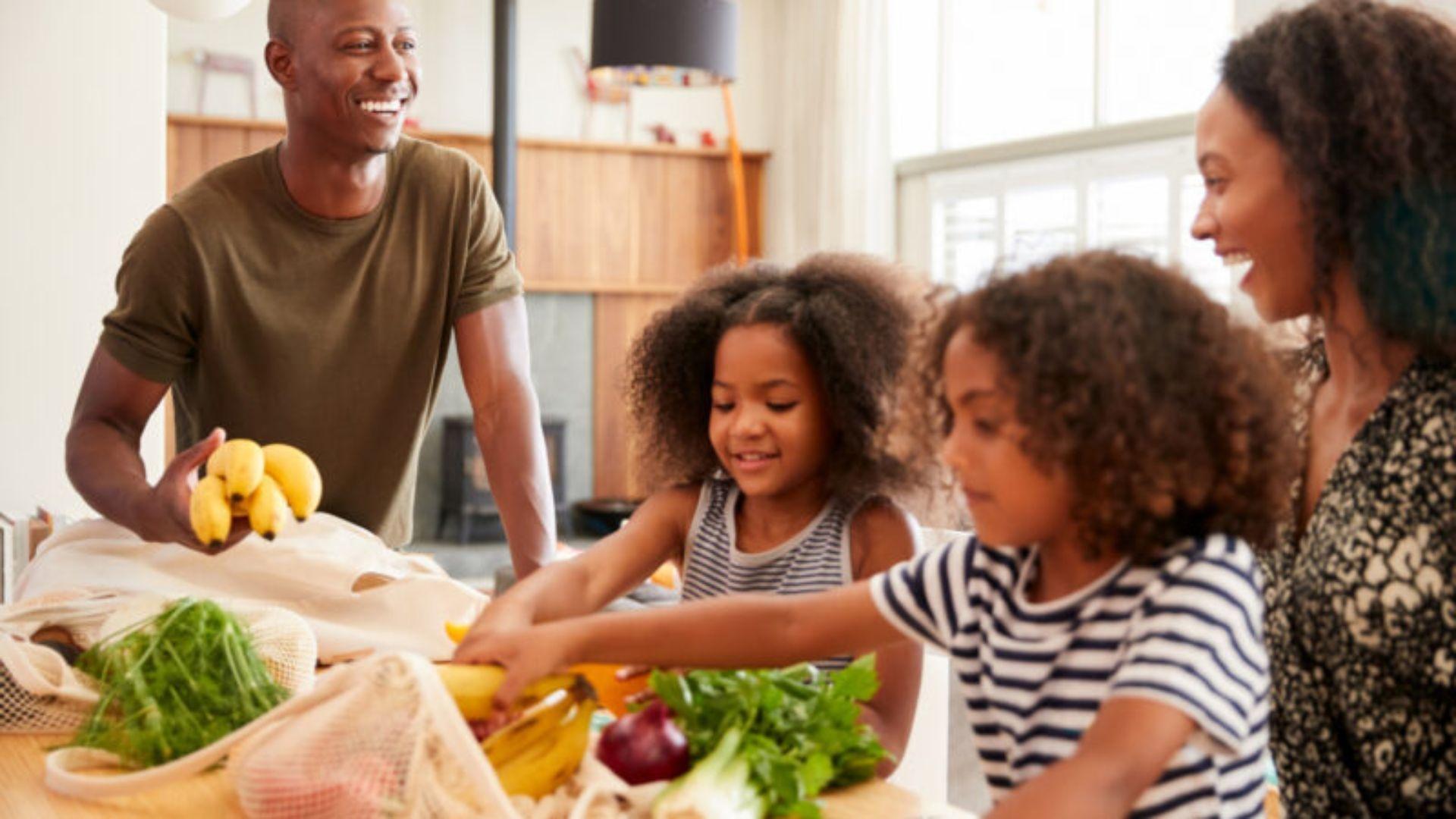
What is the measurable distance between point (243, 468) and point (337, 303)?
2.78 ft

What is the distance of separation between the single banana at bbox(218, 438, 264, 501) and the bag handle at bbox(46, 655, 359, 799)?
31cm

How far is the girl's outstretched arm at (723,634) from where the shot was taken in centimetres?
138

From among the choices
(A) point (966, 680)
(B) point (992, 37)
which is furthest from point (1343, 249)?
(B) point (992, 37)

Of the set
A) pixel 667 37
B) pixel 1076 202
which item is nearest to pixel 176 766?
pixel 667 37

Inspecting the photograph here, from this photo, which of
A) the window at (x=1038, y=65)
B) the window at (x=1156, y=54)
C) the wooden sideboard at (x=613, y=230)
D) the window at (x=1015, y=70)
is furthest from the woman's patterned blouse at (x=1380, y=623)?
the wooden sideboard at (x=613, y=230)

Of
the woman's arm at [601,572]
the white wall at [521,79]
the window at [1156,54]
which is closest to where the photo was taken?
the woman's arm at [601,572]

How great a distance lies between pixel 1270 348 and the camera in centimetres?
141

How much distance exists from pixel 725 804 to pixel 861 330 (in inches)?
30.8

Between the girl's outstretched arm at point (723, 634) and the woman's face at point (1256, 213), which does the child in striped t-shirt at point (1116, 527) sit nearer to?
the girl's outstretched arm at point (723, 634)

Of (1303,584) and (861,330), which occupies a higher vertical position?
(861,330)

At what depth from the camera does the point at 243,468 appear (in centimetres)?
166

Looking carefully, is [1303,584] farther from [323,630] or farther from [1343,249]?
[323,630]

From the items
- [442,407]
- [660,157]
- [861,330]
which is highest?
[660,157]

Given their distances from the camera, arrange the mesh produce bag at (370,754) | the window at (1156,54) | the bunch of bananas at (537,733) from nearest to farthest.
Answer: the mesh produce bag at (370,754) < the bunch of bananas at (537,733) < the window at (1156,54)
